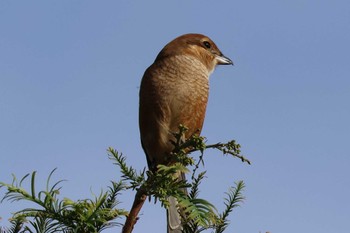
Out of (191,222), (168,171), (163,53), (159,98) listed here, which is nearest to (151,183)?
(168,171)

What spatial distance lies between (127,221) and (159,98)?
1.95 m

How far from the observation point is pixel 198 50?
4324 mm

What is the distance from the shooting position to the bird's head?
4.08 m

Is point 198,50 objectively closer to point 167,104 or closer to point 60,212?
point 167,104

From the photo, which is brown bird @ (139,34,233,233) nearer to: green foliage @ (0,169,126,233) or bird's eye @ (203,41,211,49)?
bird's eye @ (203,41,211,49)

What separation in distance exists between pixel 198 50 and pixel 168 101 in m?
0.90

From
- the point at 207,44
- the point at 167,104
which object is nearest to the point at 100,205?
the point at 167,104

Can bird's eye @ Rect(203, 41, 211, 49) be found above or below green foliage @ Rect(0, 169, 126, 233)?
above

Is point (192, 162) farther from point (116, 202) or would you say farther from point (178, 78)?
point (178, 78)

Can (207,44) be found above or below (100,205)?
above

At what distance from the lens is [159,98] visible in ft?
11.8

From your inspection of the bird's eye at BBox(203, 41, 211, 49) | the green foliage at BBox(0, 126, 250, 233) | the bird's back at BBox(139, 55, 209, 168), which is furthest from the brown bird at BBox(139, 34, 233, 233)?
the green foliage at BBox(0, 126, 250, 233)

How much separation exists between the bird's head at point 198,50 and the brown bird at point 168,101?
75 mm

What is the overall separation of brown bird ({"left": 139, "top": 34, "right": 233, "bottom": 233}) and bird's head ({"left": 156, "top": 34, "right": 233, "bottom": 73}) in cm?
7
